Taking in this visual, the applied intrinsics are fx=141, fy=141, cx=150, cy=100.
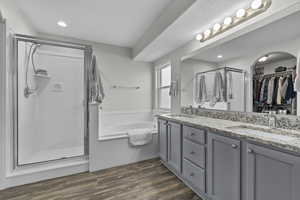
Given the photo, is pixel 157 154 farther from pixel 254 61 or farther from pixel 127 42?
pixel 127 42

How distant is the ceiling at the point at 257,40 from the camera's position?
52.3 inches

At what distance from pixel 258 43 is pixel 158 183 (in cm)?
215

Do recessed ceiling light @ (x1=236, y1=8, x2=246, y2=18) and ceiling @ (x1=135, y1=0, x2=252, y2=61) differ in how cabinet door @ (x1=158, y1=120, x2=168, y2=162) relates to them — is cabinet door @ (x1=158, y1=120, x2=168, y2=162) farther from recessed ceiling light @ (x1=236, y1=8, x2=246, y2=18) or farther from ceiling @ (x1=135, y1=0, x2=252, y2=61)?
recessed ceiling light @ (x1=236, y1=8, x2=246, y2=18)

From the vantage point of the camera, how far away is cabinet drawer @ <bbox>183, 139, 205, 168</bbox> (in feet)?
5.17

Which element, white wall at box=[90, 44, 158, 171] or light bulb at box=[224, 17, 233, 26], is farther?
white wall at box=[90, 44, 158, 171]

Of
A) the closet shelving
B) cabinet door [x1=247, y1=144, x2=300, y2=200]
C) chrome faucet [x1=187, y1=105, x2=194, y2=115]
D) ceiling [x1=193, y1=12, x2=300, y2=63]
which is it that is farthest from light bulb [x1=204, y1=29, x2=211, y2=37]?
cabinet door [x1=247, y1=144, x2=300, y2=200]

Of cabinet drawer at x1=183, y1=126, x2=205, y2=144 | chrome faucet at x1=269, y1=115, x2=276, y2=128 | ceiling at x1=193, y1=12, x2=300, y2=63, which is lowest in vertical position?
cabinet drawer at x1=183, y1=126, x2=205, y2=144

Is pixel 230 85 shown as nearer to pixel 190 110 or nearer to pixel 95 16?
pixel 190 110

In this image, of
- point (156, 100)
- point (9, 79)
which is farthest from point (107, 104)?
point (9, 79)

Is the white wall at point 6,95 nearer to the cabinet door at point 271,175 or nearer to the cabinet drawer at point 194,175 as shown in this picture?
the cabinet drawer at point 194,175

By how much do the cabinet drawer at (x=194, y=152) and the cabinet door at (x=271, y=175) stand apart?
1.62 feet

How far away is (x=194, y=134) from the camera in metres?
1.68

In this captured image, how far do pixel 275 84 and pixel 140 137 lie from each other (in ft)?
6.68

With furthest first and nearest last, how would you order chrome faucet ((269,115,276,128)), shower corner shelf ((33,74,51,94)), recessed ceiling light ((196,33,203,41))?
shower corner shelf ((33,74,51,94)) < recessed ceiling light ((196,33,203,41)) < chrome faucet ((269,115,276,128))
